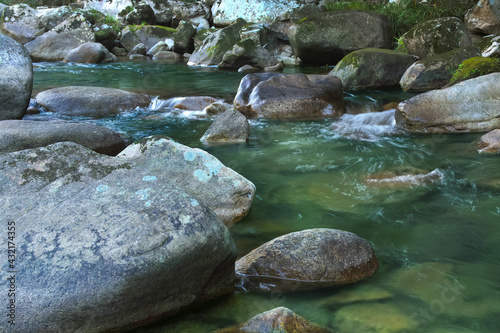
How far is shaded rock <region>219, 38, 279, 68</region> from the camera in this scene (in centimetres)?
1485

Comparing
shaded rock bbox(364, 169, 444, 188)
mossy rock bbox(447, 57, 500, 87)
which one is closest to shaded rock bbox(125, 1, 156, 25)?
mossy rock bbox(447, 57, 500, 87)

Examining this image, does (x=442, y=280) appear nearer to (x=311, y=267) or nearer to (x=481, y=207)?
(x=311, y=267)

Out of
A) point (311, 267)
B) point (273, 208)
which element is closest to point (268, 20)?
point (273, 208)

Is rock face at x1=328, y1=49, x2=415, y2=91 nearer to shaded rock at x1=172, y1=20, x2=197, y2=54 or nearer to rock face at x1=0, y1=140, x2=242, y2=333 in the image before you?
rock face at x1=0, y1=140, x2=242, y2=333

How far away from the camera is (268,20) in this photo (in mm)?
19938

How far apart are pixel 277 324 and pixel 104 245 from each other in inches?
41.3

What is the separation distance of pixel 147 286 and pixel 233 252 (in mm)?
639

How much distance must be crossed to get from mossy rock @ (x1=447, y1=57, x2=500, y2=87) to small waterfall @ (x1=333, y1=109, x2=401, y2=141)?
1.61 meters

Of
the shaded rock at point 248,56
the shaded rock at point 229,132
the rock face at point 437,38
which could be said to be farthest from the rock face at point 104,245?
the shaded rock at point 248,56

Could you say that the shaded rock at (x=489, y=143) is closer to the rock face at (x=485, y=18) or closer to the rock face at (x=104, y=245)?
the rock face at (x=104, y=245)

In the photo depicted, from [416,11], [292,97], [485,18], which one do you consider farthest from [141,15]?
[292,97]

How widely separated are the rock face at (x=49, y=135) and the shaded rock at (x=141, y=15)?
59.9 feet

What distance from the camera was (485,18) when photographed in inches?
483

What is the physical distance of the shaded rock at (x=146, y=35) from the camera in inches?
854
